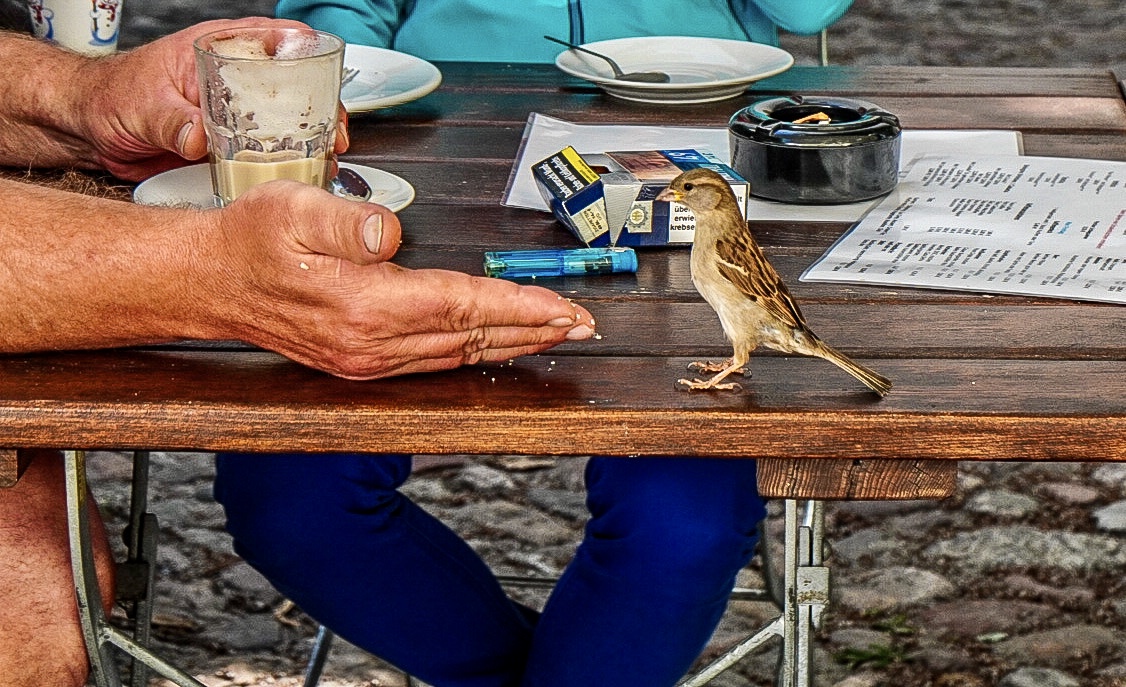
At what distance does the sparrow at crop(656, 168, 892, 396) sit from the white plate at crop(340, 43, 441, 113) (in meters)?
0.73

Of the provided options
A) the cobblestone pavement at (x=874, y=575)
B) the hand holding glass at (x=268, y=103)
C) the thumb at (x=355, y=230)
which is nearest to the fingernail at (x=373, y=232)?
the thumb at (x=355, y=230)

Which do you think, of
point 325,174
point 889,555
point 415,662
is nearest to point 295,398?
point 325,174

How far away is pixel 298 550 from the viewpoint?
1.66 m

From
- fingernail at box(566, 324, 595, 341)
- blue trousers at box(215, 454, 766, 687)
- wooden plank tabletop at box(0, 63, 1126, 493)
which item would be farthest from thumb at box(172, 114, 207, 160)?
fingernail at box(566, 324, 595, 341)

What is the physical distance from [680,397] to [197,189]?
614 millimetres

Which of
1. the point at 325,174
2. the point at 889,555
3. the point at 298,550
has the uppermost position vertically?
the point at 325,174

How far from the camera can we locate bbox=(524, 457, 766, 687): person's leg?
152 centimetres

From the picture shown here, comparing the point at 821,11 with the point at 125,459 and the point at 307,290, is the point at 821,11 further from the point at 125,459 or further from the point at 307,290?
the point at 125,459

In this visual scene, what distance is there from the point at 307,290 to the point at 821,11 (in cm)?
130

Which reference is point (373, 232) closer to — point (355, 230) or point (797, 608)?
point (355, 230)

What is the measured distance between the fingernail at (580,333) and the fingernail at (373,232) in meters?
0.18

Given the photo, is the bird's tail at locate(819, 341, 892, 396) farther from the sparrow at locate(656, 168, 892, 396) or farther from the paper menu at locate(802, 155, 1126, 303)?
the paper menu at locate(802, 155, 1126, 303)

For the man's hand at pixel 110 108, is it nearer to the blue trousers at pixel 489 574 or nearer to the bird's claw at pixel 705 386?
the blue trousers at pixel 489 574

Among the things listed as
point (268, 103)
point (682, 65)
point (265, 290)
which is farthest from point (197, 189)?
point (682, 65)
